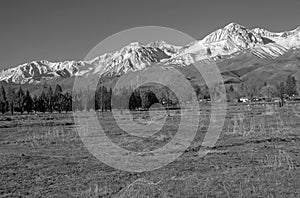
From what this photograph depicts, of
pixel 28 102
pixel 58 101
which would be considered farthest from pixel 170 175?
pixel 58 101

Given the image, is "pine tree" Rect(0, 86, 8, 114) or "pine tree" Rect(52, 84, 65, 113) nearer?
"pine tree" Rect(0, 86, 8, 114)

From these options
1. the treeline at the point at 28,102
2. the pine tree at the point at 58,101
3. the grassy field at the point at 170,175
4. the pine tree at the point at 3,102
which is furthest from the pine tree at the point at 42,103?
the grassy field at the point at 170,175

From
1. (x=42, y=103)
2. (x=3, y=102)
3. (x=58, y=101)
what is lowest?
(x=42, y=103)

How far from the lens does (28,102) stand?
12925cm

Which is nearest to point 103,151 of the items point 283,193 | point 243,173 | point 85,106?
point 243,173

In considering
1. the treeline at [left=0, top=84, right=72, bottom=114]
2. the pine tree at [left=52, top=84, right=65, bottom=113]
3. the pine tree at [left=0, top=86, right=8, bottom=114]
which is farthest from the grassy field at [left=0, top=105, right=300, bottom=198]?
the pine tree at [left=52, top=84, right=65, bottom=113]

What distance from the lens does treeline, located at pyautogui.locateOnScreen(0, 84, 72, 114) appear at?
124 m

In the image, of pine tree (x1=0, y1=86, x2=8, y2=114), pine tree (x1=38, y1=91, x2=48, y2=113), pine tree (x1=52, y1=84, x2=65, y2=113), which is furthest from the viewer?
pine tree (x1=52, y1=84, x2=65, y2=113)

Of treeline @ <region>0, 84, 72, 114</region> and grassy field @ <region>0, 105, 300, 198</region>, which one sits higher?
treeline @ <region>0, 84, 72, 114</region>

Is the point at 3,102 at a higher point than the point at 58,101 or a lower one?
lower

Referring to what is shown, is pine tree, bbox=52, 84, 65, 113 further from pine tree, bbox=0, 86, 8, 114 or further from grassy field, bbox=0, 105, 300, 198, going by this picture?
grassy field, bbox=0, 105, 300, 198

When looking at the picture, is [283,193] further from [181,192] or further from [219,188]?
[181,192]

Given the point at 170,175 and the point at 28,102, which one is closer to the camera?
the point at 170,175

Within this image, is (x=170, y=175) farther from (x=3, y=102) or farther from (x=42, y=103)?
(x=42, y=103)
